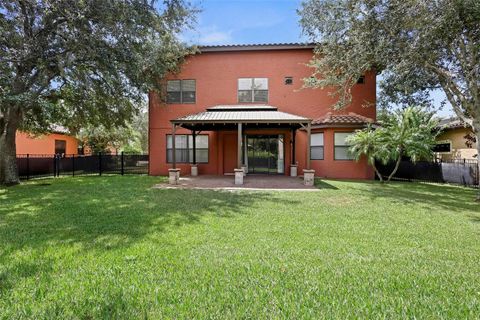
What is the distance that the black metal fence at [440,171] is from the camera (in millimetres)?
13617

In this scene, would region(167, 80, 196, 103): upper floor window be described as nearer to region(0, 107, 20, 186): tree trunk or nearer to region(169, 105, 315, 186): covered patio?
region(169, 105, 315, 186): covered patio

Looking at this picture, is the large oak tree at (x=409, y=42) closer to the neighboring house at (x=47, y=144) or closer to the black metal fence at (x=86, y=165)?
the black metal fence at (x=86, y=165)

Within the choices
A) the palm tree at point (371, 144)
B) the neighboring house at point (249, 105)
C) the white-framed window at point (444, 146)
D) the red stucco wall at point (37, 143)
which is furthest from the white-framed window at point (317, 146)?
the red stucco wall at point (37, 143)

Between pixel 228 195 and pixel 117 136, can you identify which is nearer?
pixel 228 195

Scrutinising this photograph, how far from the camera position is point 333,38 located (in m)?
13.2

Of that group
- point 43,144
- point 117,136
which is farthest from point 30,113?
point 117,136

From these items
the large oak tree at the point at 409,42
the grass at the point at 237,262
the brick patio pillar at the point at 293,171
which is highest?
the large oak tree at the point at 409,42

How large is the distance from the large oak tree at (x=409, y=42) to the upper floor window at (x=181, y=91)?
7.99 meters

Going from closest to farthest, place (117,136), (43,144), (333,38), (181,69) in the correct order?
(333,38), (181,69), (43,144), (117,136)

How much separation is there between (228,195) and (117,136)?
963 inches

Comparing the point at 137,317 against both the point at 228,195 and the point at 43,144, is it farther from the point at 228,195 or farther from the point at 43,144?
the point at 43,144

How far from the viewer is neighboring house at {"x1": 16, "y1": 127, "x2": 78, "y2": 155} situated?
2305 centimetres

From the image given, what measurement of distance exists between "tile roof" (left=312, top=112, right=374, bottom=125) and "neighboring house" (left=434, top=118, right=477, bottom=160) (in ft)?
18.8

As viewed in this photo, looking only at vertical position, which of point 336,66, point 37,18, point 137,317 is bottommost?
point 137,317
